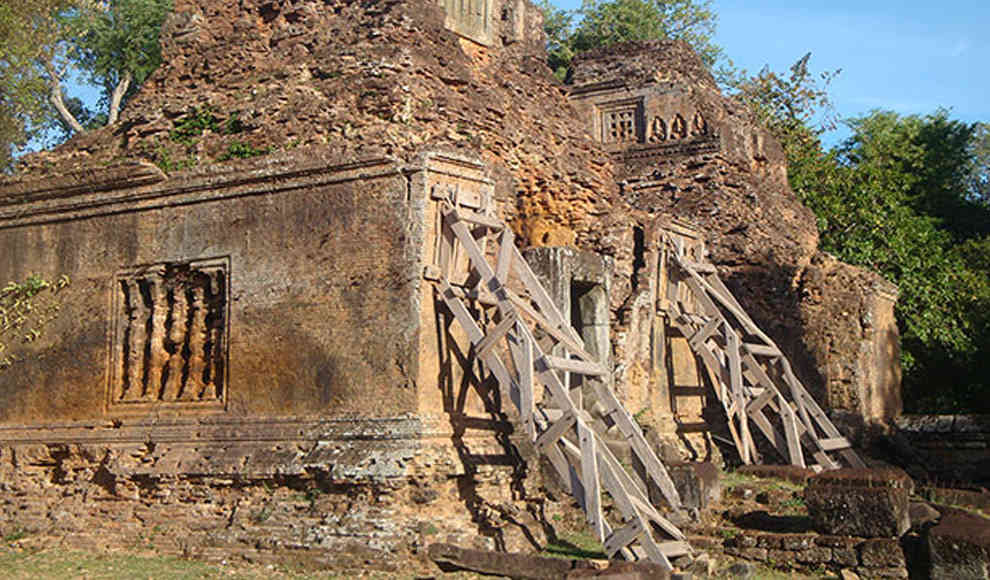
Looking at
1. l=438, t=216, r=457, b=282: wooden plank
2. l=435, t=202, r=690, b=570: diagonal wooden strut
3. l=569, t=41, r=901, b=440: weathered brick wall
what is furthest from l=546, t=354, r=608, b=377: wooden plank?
l=569, t=41, r=901, b=440: weathered brick wall

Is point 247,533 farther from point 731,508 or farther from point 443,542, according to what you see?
point 731,508

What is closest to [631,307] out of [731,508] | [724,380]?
[724,380]

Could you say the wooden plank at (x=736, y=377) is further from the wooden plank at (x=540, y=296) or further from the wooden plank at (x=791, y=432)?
the wooden plank at (x=540, y=296)

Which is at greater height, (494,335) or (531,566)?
(494,335)

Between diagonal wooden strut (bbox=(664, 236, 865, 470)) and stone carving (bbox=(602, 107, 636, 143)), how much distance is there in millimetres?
4890

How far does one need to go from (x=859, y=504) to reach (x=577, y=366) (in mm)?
2880

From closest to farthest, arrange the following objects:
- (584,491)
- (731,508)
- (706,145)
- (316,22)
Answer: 1. (584,491)
2. (731,508)
3. (316,22)
4. (706,145)

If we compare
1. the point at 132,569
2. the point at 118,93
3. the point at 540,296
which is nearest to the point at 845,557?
the point at 540,296

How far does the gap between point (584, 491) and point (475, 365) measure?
1881mm

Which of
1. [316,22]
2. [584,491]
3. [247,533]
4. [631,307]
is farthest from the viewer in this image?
[631,307]

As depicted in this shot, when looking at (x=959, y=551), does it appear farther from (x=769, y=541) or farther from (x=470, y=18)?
(x=470, y=18)

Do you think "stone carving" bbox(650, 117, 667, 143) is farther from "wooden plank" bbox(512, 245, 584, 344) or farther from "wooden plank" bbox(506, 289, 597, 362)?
"wooden plank" bbox(506, 289, 597, 362)

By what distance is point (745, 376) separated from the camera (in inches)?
583

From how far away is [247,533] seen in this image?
9.83m
